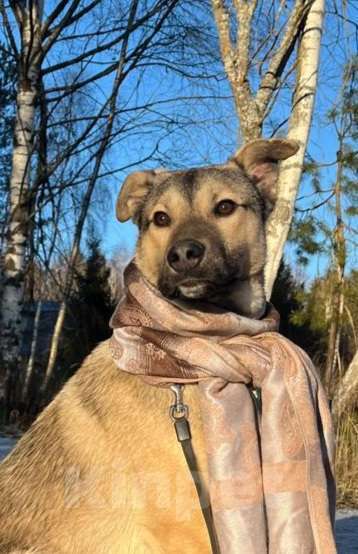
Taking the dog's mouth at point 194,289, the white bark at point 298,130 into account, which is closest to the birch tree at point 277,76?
the white bark at point 298,130

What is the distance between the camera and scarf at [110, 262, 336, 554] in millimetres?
2846

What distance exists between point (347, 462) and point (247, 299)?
13.2 ft

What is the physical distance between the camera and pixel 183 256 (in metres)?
3.04

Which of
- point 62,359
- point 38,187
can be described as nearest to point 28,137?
point 38,187

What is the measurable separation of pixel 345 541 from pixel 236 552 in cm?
272

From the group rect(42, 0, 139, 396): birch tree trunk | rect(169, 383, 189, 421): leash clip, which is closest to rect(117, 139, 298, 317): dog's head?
rect(169, 383, 189, 421): leash clip

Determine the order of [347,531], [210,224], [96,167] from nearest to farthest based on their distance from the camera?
[210,224] → [347,531] → [96,167]

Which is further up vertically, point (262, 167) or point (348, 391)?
point (262, 167)

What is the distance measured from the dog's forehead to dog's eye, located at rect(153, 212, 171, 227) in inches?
4.0

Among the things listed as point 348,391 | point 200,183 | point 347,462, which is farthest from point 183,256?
point 348,391

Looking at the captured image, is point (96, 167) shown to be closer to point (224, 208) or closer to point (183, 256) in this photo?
point (224, 208)

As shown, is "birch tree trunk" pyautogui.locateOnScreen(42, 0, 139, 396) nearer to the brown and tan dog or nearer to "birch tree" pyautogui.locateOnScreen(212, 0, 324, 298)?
"birch tree" pyautogui.locateOnScreen(212, 0, 324, 298)

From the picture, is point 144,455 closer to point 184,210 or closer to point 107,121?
point 184,210

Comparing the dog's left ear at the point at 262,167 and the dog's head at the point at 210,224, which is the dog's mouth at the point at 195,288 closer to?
the dog's head at the point at 210,224
